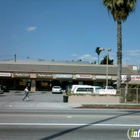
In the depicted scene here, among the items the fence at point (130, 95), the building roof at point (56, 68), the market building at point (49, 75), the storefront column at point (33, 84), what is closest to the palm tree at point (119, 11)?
the fence at point (130, 95)

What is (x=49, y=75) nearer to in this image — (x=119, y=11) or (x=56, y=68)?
(x=56, y=68)

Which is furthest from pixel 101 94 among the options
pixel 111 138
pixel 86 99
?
pixel 111 138

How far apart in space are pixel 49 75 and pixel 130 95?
27296 millimetres

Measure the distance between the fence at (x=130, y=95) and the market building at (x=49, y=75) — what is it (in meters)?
24.9

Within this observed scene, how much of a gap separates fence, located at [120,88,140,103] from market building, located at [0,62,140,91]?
24.9m

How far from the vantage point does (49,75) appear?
53719mm

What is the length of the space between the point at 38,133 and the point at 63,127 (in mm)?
1654

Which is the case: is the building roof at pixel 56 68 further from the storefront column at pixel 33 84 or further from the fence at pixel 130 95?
the fence at pixel 130 95

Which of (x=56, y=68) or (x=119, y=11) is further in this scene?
(x=56, y=68)

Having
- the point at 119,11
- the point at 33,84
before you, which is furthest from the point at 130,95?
the point at 33,84

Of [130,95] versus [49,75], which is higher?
[49,75]

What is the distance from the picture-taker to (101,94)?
28.5m

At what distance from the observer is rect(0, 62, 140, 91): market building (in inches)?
2117

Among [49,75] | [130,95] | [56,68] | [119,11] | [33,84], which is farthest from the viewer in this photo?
[56,68]
